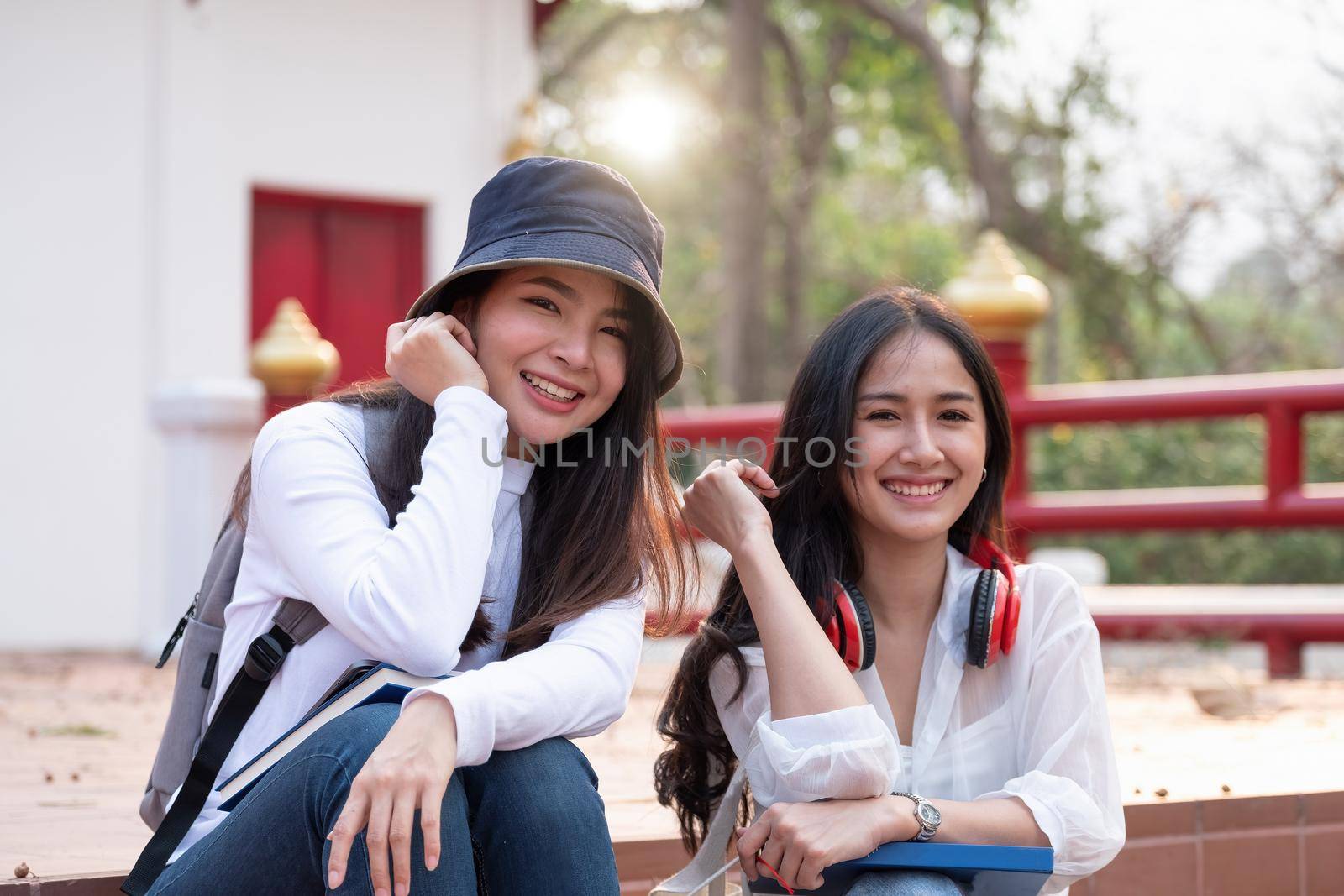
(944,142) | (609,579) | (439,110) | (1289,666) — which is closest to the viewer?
(609,579)

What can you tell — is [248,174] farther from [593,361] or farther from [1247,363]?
[1247,363]

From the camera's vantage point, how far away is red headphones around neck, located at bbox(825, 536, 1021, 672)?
218 centimetres

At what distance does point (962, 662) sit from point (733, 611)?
0.38 m

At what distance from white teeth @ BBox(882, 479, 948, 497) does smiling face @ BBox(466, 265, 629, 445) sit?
478 millimetres

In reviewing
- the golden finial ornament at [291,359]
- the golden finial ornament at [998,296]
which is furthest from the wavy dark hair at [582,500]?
the golden finial ornament at [291,359]

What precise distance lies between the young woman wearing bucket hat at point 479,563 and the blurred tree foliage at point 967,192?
7.77m

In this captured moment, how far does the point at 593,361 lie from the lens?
2250 millimetres

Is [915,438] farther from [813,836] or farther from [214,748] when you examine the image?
[214,748]

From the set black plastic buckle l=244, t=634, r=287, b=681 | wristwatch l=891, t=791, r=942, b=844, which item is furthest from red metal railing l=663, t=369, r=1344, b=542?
black plastic buckle l=244, t=634, r=287, b=681

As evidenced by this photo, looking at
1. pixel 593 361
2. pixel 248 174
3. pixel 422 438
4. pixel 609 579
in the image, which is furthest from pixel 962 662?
pixel 248 174

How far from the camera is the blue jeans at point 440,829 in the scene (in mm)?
1805

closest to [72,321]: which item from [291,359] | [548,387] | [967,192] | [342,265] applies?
[291,359]

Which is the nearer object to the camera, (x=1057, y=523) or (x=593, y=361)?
(x=593, y=361)

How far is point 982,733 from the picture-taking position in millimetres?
2275
